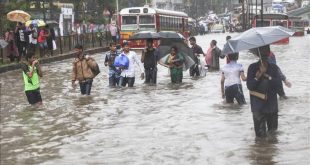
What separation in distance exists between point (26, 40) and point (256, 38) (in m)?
18.4

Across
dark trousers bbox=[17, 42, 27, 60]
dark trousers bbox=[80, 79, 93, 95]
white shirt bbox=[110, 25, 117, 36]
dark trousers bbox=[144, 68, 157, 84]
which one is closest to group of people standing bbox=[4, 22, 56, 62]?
dark trousers bbox=[17, 42, 27, 60]

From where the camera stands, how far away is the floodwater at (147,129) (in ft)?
28.4

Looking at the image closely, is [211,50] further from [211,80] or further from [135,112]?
[135,112]

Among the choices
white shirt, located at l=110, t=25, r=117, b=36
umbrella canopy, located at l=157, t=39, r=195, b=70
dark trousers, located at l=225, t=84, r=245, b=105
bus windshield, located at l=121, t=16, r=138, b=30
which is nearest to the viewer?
dark trousers, located at l=225, t=84, r=245, b=105

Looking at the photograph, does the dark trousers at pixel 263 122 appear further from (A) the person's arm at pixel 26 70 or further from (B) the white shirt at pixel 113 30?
(B) the white shirt at pixel 113 30

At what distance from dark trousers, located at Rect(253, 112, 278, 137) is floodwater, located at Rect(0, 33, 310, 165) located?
17 cm

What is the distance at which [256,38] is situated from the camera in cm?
952

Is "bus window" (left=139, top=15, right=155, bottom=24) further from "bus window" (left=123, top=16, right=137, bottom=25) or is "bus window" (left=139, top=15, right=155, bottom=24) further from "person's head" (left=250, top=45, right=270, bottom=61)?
"person's head" (left=250, top=45, right=270, bottom=61)

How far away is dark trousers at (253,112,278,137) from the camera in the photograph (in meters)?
9.39

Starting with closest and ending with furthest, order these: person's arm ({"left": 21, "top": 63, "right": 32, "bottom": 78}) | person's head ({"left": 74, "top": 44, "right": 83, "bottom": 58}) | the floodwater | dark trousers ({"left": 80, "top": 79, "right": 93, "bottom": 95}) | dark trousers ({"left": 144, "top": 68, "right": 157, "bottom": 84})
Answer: the floodwater < person's arm ({"left": 21, "top": 63, "right": 32, "bottom": 78}) < person's head ({"left": 74, "top": 44, "right": 83, "bottom": 58}) < dark trousers ({"left": 80, "top": 79, "right": 93, "bottom": 95}) < dark trousers ({"left": 144, "top": 68, "right": 157, "bottom": 84})

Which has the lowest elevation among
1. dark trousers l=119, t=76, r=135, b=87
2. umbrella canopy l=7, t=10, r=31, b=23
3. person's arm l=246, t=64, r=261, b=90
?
dark trousers l=119, t=76, r=135, b=87

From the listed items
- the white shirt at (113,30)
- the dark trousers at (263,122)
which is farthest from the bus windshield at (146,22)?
the dark trousers at (263,122)

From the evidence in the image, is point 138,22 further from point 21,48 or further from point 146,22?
point 21,48

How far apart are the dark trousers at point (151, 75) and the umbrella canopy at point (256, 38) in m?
8.24
